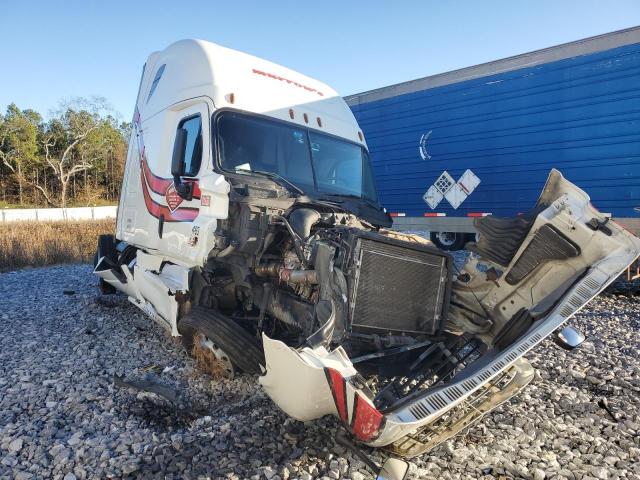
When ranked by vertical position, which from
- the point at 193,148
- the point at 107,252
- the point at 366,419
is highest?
the point at 193,148

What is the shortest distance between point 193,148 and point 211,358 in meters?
2.12

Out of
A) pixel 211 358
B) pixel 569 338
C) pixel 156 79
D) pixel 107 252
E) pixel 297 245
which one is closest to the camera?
pixel 569 338

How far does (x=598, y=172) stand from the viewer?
26.4 feet

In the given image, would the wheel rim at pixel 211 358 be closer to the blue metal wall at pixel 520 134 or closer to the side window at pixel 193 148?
the side window at pixel 193 148

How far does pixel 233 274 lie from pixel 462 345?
213 centimetres

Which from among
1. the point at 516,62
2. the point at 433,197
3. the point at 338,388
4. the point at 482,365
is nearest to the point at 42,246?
the point at 433,197

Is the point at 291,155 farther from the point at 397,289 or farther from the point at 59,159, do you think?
the point at 59,159

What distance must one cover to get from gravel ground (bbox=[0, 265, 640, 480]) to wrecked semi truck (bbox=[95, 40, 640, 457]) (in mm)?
435

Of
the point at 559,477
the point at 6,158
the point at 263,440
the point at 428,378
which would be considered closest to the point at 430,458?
the point at 428,378

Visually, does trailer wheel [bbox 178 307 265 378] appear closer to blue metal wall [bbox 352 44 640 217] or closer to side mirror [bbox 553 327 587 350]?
side mirror [bbox 553 327 587 350]

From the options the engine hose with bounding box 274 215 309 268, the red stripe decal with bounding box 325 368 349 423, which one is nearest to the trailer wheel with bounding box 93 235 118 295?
the engine hose with bounding box 274 215 309 268

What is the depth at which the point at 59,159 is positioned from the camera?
1793 inches

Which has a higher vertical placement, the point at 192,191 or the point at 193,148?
the point at 193,148

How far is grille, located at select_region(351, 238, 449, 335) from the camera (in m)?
3.23
